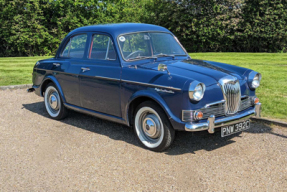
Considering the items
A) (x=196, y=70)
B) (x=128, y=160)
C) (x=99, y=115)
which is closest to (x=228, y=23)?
(x=99, y=115)

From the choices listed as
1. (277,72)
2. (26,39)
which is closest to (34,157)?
(277,72)

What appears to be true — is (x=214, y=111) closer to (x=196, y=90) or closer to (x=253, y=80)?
(x=196, y=90)

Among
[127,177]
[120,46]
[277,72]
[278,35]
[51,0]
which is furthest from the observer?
[51,0]

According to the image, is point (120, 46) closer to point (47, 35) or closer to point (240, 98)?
point (240, 98)

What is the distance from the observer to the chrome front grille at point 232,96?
16.3 ft

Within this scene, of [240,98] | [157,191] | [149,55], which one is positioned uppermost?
[149,55]

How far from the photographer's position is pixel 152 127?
17.0 ft

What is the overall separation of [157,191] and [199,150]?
1456 mm

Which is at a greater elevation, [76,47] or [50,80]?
[76,47]

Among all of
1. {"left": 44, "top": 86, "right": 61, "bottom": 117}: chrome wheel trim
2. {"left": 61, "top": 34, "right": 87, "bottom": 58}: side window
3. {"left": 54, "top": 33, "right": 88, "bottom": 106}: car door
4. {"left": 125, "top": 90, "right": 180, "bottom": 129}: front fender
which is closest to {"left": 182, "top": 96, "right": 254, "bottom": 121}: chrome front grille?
{"left": 125, "top": 90, "right": 180, "bottom": 129}: front fender

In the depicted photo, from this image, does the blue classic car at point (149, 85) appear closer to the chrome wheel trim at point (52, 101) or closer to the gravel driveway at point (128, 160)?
the chrome wheel trim at point (52, 101)

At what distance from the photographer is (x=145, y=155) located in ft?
16.7

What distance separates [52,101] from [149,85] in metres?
2.98

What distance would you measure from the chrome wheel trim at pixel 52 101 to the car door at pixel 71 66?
43 cm
